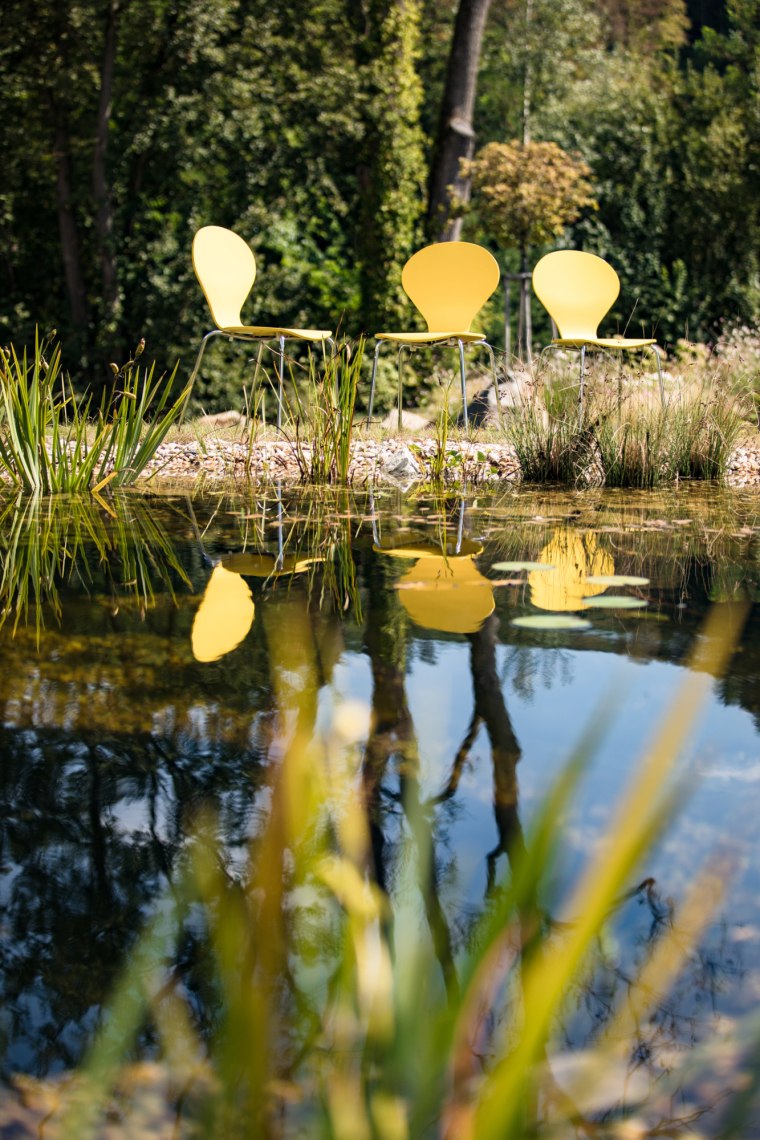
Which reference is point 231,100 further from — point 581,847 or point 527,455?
point 581,847

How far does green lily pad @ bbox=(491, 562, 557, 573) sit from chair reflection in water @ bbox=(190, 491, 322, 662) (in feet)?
1.46

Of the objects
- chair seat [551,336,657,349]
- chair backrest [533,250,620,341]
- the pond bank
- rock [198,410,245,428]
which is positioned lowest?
rock [198,410,245,428]

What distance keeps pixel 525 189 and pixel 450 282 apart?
11.2 ft

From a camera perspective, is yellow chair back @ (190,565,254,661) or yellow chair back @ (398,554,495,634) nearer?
yellow chair back @ (190,565,254,661)

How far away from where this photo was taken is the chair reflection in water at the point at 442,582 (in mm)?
2102

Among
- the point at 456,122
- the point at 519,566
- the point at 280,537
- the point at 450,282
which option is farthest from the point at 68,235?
the point at 519,566

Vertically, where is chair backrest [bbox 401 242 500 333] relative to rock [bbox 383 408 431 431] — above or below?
above

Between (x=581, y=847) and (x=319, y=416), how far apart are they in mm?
3106

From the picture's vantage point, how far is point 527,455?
4.29m

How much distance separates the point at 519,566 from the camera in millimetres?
2600

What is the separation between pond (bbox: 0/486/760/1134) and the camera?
911 mm

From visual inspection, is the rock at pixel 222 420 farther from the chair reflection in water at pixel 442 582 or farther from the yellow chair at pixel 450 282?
the chair reflection in water at pixel 442 582

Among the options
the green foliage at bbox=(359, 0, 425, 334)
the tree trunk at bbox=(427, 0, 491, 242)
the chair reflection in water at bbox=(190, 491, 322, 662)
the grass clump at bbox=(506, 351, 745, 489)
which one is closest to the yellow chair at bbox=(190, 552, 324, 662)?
the chair reflection in water at bbox=(190, 491, 322, 662)

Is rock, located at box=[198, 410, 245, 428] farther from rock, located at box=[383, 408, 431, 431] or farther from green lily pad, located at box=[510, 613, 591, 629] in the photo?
green lily pad, located at box=[510, 613, 591, 629]
